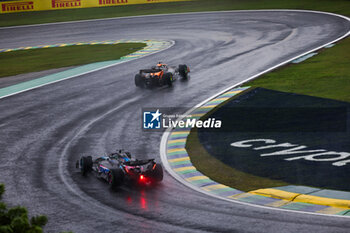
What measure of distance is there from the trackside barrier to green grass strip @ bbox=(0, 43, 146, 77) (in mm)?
23599

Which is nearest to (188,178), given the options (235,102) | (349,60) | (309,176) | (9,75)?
(309,176)

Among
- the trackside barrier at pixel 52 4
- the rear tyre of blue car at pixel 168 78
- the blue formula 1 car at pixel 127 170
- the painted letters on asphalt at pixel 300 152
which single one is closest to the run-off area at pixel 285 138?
the painted letters on asphalt at pixel 300 152

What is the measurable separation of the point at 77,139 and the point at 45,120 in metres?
3.65

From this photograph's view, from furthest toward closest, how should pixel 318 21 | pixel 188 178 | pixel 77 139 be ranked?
1. pixel 318 21
2. pixel 77 139
3. pixel 188 178

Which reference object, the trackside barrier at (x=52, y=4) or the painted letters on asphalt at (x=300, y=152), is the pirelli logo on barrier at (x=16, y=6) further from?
the painted letters on asphalt at (x=300, y=152)

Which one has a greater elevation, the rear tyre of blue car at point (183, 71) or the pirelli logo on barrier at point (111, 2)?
the pirelli logo on barrier at point (111, 2)

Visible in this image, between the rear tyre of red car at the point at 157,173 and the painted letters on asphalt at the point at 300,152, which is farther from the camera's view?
the painted letters on asphalt at the point at 300,152

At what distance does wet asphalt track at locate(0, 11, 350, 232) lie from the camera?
1381 cm

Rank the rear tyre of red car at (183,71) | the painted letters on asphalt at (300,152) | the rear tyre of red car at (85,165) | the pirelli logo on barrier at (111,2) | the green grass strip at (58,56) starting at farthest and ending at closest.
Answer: the pirelli logo on barrier at (111,2), the green grass strip at (58,56), the rear tyre of red car at (183,71), the rear tyre of red car at (85,165), the painted letters on asphalt at (300,152)

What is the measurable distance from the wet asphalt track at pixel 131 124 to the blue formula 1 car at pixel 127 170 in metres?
0.36

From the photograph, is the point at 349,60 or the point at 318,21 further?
the point at 318,21

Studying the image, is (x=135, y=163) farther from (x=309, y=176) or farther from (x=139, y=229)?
(x=309, y=176)

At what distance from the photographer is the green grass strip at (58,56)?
38.4 metres

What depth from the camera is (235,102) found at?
2612cm
